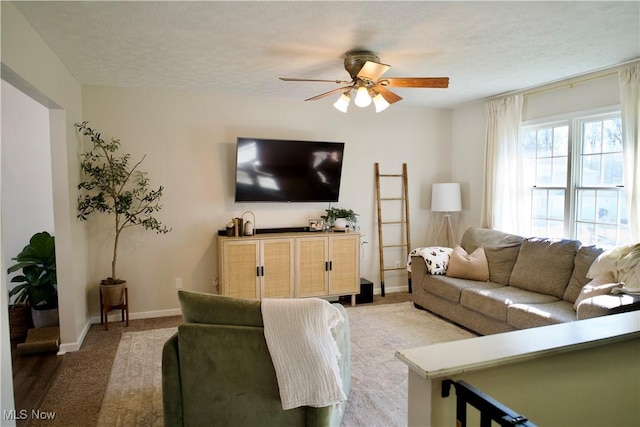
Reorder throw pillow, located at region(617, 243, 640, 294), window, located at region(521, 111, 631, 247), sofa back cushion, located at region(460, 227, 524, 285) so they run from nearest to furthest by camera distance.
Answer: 1. throw pillow, located at region(617, 243, 640, 294)
2. window, located at region(521, 111, 631, 247)
3. sofa back cushion, located at region(460, 227, 524, 285)

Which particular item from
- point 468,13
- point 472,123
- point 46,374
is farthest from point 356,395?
point 472,123

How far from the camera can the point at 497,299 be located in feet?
12.1

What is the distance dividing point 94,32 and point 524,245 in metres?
4.23

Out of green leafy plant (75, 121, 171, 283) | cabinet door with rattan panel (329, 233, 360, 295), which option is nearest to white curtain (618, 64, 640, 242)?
cabinet door with rattan panel (329, 233, 360, 295)

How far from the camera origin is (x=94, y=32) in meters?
2.88

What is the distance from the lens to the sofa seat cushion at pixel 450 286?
4.15 meters

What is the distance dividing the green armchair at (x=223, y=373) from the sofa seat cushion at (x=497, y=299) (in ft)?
6.86

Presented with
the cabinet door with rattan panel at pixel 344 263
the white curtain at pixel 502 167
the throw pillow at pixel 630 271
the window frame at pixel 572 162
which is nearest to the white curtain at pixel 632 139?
the window frame at pixel 572 162

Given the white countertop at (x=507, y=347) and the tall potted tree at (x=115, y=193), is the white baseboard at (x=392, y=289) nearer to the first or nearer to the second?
the tall potted tree at (x=115, y=193)

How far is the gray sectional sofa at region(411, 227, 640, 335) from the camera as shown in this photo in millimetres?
3258

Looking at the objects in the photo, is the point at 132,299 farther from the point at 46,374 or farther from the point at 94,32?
the point at 94,32

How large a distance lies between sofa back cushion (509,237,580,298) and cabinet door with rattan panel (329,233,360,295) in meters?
1.74

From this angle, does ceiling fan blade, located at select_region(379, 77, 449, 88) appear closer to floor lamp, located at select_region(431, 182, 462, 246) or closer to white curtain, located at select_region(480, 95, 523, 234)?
white curtain, located at select_region(480, 95, 523, 234)

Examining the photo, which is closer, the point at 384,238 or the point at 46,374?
the point at 46,374
